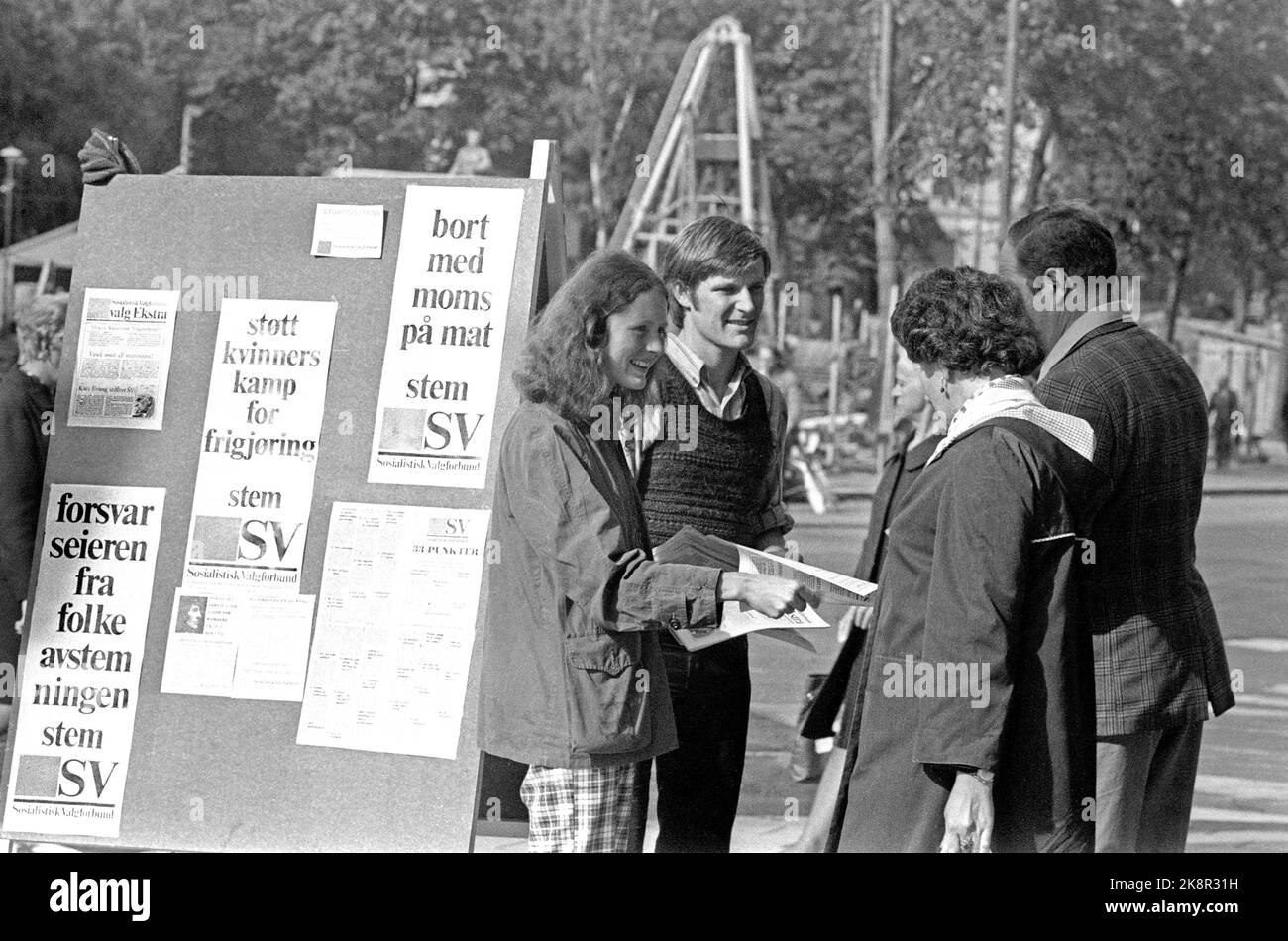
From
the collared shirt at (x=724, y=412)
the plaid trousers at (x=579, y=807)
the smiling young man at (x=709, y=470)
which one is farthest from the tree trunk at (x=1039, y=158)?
the plaid trousers at (x=579, y=807)

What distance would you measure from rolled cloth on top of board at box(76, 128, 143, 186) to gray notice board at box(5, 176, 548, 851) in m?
0.05

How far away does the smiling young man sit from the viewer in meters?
4.17

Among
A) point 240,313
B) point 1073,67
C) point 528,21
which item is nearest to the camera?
point 240,313

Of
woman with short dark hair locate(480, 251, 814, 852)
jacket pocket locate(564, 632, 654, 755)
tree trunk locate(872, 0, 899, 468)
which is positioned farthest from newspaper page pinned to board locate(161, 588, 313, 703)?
tree trunk locate(872, 0, 899, 468)

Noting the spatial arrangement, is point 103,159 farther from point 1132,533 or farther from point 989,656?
point 1132,533

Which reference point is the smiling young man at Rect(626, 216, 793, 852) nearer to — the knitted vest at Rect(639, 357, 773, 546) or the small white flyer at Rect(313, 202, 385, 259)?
the knitted vest at Rect(639, 357, 773, 546)

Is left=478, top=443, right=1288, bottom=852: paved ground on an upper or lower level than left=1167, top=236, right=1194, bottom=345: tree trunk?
lower

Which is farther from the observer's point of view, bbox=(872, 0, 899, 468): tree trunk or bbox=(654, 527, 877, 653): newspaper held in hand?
bbox=(872, 0, 899, 468): tree trunk

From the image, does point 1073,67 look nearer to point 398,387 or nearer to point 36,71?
point 36,71

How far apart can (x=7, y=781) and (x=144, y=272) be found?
1.33 m

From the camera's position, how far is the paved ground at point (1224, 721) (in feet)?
22.0

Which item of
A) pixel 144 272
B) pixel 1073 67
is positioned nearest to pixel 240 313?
pixel 144 272

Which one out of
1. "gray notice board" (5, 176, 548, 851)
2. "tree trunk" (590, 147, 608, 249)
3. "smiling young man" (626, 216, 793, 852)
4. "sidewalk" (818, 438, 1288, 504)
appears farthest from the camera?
"tree trunk" (590, 147, 608, 249)
